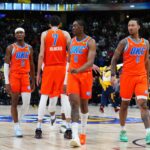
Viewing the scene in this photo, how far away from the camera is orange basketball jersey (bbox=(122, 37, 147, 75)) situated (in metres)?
7.75

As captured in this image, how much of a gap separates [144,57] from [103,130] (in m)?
2.18

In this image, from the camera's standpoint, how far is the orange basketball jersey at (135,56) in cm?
775

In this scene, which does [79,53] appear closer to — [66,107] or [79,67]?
[79,67]

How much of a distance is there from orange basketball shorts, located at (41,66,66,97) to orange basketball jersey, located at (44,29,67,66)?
0.10 meters

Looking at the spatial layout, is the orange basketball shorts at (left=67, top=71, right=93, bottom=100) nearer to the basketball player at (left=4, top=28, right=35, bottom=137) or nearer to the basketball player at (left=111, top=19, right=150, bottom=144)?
the basketball player at (left=111, top=19, right=150, bottom=144)

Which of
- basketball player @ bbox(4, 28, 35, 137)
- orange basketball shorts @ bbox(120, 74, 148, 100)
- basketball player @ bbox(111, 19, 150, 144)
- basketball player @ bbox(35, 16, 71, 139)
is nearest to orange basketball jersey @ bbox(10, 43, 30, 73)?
basketball player @ bbox(4, 28, 35, 137)

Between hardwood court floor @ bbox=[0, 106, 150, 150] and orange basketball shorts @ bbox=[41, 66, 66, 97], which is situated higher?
orange basketball shorts @ bbox=[41, 66, 66, 97]

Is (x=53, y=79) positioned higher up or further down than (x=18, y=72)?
further down

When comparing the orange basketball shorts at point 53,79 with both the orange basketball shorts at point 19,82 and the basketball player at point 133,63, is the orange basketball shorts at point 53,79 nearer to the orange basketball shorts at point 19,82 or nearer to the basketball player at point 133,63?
the orange basketball shorts at point 19,82

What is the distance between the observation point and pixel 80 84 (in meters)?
7.55

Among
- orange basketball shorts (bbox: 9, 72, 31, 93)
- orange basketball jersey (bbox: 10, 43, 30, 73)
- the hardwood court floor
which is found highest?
orange basketball jersey (bbox: 10, 43, 30, 73)

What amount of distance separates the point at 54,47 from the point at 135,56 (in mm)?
1437

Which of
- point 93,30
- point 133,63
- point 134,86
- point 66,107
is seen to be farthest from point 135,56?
point 93,30

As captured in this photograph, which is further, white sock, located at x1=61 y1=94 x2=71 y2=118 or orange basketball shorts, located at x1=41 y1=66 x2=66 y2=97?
white sock, located at x1=61 y1=94 x2=71 y2=118
